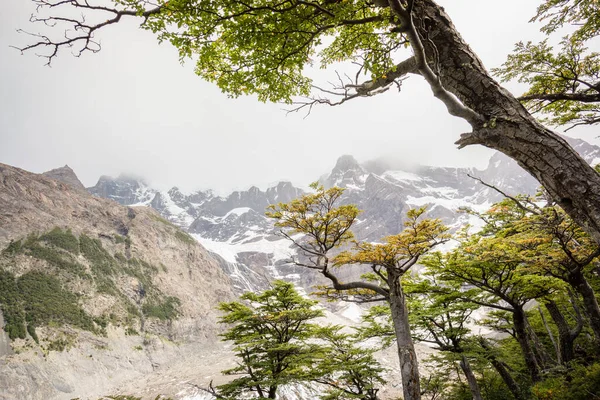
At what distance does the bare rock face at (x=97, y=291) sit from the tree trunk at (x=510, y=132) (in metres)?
67.5

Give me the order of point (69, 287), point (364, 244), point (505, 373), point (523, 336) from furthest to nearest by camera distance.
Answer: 1. point (69, 287)
2. point (505, 373)
3. point (523, 336)
4. point (364, 244)

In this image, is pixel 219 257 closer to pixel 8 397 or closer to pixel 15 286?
pixel 15 286

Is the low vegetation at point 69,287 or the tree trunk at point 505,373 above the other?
the tree trunk at point 505,373

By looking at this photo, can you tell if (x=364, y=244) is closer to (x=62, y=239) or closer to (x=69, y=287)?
(x=69, y=287)

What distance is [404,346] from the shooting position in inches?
356

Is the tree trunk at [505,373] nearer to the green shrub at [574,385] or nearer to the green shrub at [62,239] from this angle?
the green shrub at [574,385]

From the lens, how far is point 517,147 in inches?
114

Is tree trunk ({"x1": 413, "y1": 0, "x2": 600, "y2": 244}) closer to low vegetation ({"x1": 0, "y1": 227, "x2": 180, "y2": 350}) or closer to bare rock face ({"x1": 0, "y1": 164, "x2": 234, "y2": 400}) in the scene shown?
bare rock face ({"x1": 0, "y1": 164, "x2": 234, "y2": 400})

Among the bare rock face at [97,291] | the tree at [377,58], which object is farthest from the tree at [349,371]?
the bare rock face at [97,291]

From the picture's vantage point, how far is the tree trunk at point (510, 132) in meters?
2.64

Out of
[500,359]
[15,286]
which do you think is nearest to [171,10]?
[500,359]

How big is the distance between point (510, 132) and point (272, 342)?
42.9 feet

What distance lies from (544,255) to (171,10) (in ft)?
31.2

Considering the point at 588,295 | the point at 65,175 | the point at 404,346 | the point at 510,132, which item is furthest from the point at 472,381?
the point at 65,175
